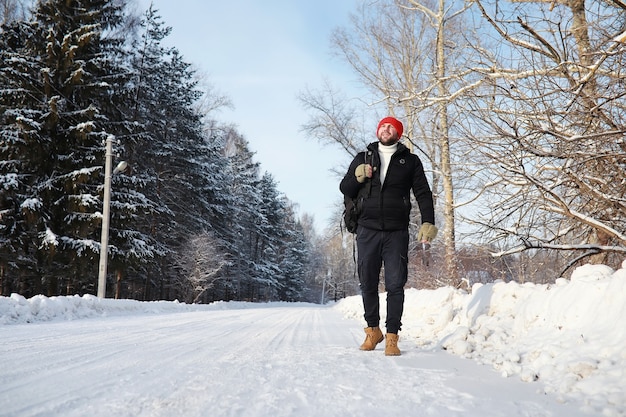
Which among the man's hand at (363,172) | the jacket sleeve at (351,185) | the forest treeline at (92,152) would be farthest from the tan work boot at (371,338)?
the forest treeline at (92,152)

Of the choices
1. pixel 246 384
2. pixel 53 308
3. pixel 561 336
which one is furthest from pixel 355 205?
pixel 53 308

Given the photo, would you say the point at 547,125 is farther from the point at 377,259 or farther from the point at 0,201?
the point at 0,201

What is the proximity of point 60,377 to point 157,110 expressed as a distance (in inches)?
906

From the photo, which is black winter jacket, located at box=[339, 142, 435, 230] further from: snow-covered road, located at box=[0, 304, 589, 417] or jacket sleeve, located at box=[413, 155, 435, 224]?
snow-covered road, located at box=[0, 304, 589, 417]

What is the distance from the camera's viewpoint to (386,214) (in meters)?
3.49

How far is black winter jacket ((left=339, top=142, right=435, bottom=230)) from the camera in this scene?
137 inches

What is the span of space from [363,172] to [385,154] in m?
0.34

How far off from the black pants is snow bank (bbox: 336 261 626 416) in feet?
2.03

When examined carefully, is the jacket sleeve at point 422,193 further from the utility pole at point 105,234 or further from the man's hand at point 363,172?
the utility pole at point 105,234

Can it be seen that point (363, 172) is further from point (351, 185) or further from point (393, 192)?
point (393, 192)

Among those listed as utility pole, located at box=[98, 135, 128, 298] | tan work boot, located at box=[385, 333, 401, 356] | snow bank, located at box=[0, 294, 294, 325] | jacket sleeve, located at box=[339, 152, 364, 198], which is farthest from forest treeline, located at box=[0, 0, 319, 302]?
tan work boot, located at box=[385, 333, 401, 356]

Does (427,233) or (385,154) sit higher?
(385,154)

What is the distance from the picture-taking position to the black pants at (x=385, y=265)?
134 inches

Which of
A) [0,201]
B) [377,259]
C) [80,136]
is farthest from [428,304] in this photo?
[0,201]
